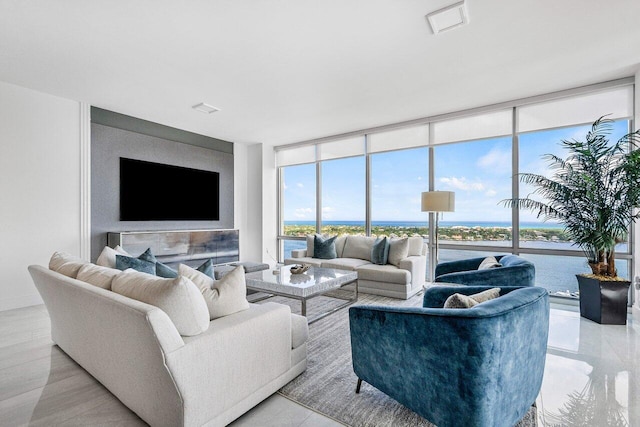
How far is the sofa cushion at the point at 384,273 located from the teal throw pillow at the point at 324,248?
0.77 m

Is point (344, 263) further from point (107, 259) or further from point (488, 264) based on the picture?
point (107, 259)

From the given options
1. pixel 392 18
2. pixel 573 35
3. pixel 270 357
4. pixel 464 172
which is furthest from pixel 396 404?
pixel 464 172

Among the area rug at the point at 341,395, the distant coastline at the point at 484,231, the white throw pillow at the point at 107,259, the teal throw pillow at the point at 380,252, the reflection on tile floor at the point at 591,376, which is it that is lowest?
the reflection on tile floor at the point at 591,376

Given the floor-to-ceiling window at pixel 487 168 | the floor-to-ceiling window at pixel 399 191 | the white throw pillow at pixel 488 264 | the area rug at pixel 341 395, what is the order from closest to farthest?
the area rug at pixel 341 395 < the white throw pillow at pixel 488 264 < the floor-to-ceiling window at pixel 487 168 < the floor-to-ceiling window at pixel 399 191

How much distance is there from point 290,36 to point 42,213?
12.6ft

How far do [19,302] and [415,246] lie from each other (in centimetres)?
525

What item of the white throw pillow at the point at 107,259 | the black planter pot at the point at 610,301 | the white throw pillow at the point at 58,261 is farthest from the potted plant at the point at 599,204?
the white throw pillow at the point at 58,261

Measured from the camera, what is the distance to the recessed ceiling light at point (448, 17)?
2.29m

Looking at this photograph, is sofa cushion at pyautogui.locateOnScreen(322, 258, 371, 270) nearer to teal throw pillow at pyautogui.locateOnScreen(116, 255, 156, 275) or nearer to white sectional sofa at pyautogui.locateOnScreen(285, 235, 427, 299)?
white sectional sofa at pyautogui.locateOnScreen(285, 235, 427, 299)

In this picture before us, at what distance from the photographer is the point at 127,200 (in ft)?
15.6

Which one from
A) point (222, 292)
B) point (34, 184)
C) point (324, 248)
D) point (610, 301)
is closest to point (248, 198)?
point (324, 248)

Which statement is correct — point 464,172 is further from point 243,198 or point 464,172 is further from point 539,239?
point 243,198

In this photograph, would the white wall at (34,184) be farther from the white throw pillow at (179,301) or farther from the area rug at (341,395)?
the area rug at (341,395)

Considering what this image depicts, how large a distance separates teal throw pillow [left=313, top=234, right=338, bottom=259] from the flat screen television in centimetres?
226
